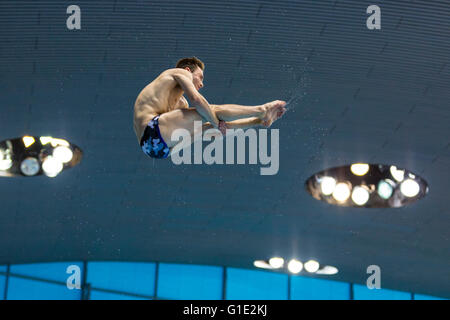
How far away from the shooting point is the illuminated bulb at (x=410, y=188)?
15.1 meters

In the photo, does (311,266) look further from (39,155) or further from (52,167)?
(39,155)

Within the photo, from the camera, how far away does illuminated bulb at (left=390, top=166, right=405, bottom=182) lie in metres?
15.0

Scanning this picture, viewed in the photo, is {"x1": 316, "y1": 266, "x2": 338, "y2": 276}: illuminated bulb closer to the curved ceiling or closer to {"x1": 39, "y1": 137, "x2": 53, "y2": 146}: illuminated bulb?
the curved ceiling

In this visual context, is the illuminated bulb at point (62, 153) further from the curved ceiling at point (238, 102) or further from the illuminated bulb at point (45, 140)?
the curved ceiling at point (238, 102)

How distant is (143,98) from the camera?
823 centimetres

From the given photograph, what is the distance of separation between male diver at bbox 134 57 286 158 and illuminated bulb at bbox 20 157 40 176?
21.8ft

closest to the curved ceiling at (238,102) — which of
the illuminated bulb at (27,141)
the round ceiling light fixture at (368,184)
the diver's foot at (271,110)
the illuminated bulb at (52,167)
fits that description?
the round ceiling light fixture at (368,184)

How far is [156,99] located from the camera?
26.8 ft

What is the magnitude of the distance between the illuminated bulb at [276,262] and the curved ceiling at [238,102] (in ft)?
1.11

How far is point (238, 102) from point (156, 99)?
433cm

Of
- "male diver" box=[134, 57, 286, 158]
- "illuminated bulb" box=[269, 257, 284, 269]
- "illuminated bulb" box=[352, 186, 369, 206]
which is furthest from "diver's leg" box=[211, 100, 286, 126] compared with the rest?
"illuminated bulb" box=[269, 257, 284, 269]

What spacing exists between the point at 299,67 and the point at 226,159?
351 centimetres
